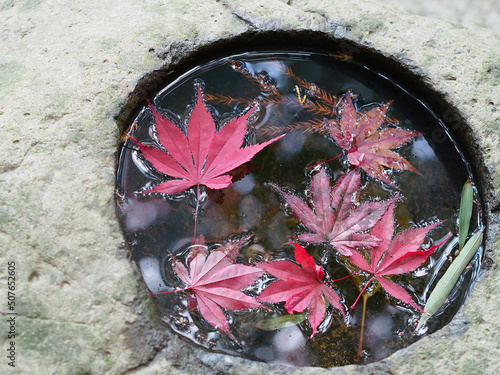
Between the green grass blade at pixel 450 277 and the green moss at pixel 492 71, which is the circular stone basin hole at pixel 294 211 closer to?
the green grass blade at pixel 450 277

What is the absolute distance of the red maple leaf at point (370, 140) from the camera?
1926 mm

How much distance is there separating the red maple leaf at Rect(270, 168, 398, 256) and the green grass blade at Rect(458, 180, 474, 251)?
35cm

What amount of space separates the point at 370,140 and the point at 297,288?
30.3 inches

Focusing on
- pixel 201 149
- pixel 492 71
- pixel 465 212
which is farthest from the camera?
pixel 492 71

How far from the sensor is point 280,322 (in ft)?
5.44

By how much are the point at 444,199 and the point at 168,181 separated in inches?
46.9

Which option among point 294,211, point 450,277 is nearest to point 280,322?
point 294,211

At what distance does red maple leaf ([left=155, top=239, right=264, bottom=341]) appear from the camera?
160 centimetres

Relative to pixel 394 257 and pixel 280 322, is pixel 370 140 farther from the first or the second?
pixel 280 322

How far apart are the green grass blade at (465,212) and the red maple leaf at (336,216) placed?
351 millimetres

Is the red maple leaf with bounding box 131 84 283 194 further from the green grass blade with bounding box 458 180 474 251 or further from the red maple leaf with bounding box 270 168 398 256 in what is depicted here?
the green grass blade with bounding box 458 180 474 251

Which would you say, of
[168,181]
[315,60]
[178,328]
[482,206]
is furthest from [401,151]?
[178,328]

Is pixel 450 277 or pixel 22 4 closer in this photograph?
pixel 450 277

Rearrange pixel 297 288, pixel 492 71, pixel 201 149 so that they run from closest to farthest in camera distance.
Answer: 1. pixel 297 288
2. pixel 201 149
3. pixel 492 71
